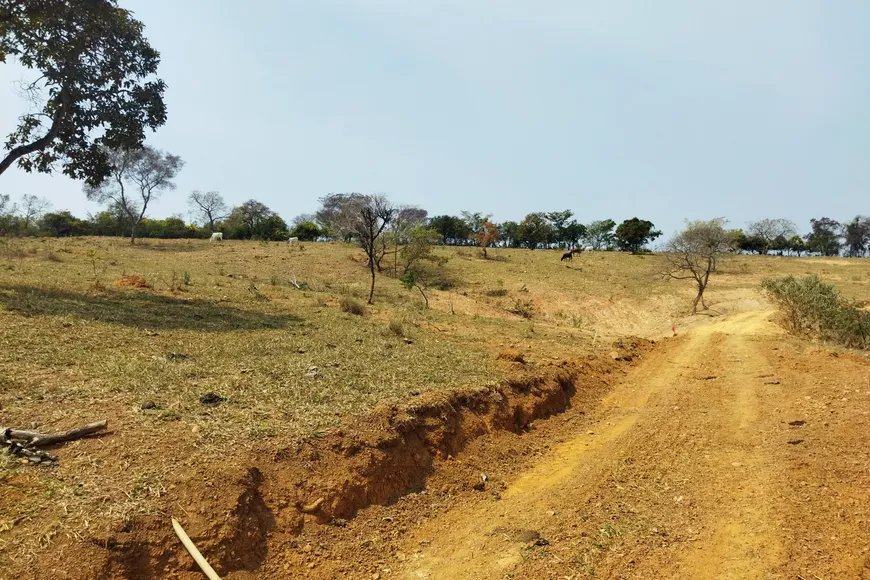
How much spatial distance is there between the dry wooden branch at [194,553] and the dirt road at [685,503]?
145 cm

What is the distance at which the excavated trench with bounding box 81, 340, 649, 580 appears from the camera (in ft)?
12.6

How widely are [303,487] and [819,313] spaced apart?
1780 centimetres

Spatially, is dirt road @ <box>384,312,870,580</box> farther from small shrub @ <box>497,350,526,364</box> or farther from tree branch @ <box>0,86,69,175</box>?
tree branch @ <box>0,86,69,175</box>

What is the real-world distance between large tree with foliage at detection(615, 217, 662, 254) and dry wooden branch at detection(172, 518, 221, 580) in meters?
65.3

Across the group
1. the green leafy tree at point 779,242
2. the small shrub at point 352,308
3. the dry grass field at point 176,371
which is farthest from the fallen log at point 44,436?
the green leafy tree at point 779,242

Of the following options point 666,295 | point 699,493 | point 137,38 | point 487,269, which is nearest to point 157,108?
point 137,38

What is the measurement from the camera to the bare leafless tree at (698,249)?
29.0 m

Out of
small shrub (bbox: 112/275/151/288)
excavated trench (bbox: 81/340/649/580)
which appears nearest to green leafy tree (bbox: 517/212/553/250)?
small shrub (bbox: 112/275/151/288)

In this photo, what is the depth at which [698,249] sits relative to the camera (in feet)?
96.6

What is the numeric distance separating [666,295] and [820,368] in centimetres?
2193

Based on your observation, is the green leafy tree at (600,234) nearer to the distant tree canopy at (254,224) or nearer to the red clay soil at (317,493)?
the distant tree canopy at (254,224)

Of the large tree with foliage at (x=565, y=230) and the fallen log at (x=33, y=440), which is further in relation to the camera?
the large tree with foliage at (x=565, y=230)

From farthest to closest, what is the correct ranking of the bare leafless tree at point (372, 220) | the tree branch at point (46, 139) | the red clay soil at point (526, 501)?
the bare leafless tree at point (372, 220) < the tree branch at point (46, 139) < the red clay soil at point (526, 501)

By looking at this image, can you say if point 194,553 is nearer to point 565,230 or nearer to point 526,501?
point 526,501
